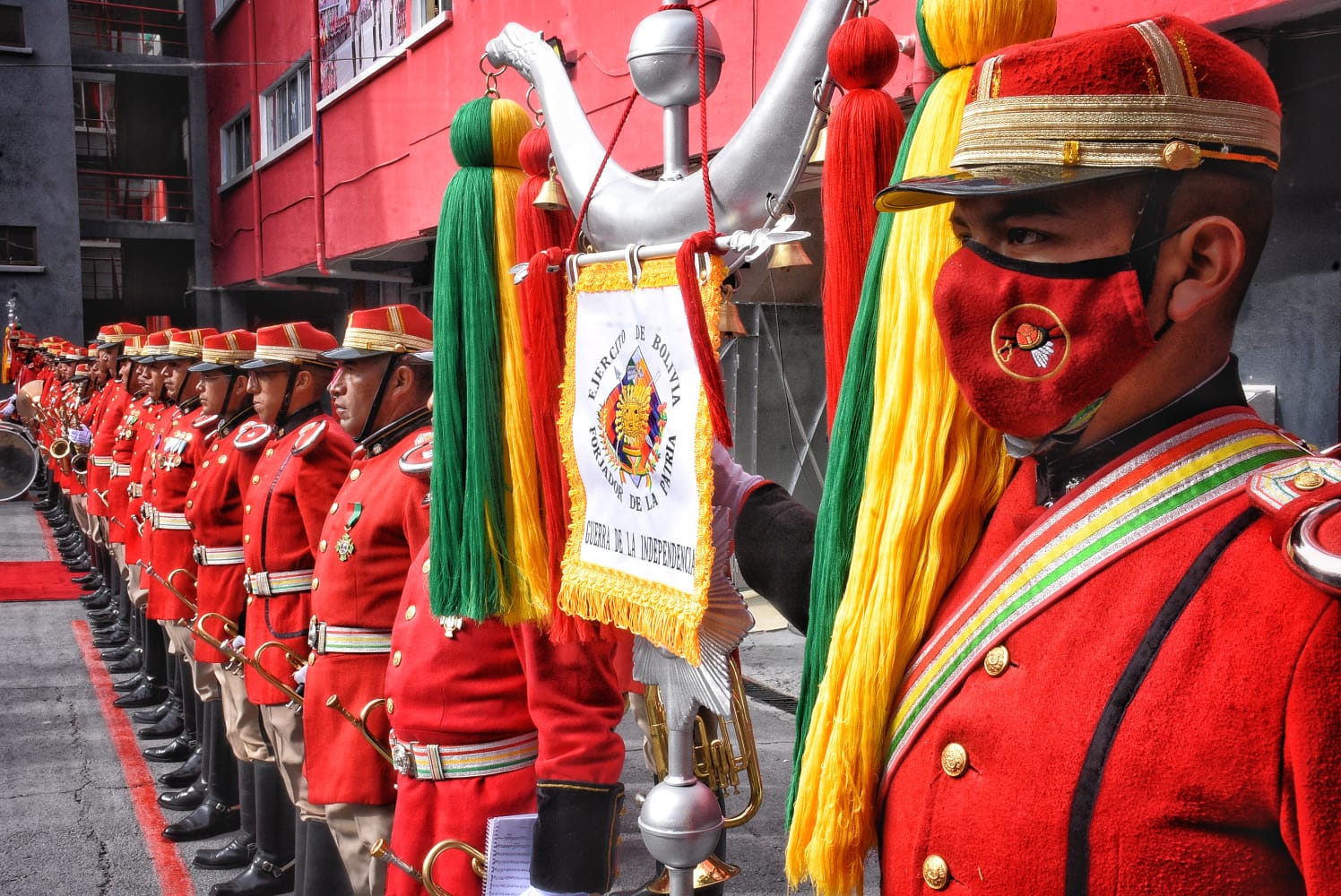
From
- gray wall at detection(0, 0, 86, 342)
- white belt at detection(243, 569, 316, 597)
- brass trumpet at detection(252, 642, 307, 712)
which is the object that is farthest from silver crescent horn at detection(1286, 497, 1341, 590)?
gray wall at detection(0, 0, 86, 342)

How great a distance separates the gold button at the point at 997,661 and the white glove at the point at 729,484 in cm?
63

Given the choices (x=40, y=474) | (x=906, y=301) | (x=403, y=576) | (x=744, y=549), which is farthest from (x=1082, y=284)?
(x=40, y=474)

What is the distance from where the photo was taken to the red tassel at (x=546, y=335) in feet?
7.15

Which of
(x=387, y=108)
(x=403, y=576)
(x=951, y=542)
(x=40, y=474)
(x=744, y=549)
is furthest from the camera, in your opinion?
(x=40, y=474)

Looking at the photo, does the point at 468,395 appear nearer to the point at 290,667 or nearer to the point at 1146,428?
the point at 1146,428

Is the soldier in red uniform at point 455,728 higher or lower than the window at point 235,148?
lower

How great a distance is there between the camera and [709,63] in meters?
1.98

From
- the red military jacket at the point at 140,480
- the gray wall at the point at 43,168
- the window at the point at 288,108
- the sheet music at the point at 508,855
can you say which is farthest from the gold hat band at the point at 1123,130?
the gray wall at the point at 43,168

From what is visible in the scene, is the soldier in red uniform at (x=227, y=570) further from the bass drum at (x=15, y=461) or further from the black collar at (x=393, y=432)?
the bass drum at (x=15, y=461)

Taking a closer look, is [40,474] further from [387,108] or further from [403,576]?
[403,576]

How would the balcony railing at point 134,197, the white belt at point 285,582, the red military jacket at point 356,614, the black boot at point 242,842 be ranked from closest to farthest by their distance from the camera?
the red military jacket at point 356,614 < the white belt at point 285,582 < the black boot at point 242,842 < the balcony railing at point 134,197

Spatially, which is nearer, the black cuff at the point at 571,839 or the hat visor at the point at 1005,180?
the hat visor at the point at 1005,180

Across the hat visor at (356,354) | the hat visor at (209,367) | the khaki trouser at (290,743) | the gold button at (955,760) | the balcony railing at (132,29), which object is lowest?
the khaki trouser at (290,743)

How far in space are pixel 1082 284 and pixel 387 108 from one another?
1079 cm
